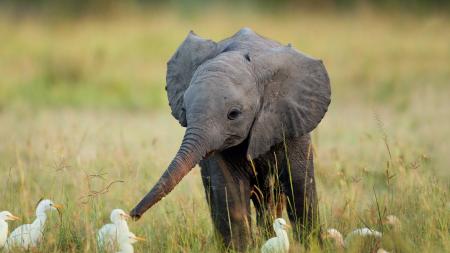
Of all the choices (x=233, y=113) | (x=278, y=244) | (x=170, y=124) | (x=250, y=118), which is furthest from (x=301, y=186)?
(x=170, y=124)

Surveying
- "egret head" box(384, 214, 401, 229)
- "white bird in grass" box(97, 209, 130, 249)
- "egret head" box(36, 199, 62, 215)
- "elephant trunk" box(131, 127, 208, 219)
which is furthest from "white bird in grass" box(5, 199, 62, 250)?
"egret head" box(384, 214, 401, 229)

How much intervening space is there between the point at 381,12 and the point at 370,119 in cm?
916

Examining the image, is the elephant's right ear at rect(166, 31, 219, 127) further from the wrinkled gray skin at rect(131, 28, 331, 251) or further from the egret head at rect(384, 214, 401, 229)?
the egret head at rect(384, 214, 401, 229)

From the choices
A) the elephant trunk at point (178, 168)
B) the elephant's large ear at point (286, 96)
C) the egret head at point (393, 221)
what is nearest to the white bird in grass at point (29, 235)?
the elephant trunk at point (178, 168)

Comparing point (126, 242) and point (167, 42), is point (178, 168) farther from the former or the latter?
point (167, 42)

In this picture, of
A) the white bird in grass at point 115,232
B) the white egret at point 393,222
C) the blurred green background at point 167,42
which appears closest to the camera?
the white bird in grass at point 115,232

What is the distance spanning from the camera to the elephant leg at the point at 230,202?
272 inches

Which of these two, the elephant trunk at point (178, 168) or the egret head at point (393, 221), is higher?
the elephant trunk at point (178, 168)

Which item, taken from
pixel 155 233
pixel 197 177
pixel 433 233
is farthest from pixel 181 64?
pixel 197 177

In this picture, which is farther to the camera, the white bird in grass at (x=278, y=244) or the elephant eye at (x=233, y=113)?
the white bird in grass at (x=278, y=244)

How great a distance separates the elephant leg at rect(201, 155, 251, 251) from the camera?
690cm

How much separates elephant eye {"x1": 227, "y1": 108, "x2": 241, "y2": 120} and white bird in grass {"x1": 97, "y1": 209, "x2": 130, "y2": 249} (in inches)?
37.5

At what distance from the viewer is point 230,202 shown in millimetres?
6898

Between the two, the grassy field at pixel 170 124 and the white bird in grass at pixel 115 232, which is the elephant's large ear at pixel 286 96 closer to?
the grassy field at pixel 170 124
